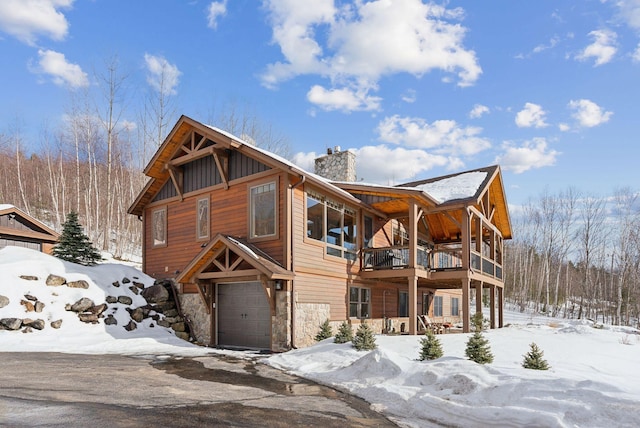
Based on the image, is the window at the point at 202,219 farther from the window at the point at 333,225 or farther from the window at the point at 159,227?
the window at the point at 333,225

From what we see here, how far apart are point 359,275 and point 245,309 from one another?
4.54 metres

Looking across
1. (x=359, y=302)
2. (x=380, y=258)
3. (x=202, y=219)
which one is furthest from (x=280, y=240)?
(x=359, y=302)

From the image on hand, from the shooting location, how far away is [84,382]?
25.4 feet

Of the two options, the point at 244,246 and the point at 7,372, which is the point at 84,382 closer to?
the point at 7,372

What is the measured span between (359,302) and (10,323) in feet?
36.5

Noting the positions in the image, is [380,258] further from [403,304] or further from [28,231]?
[28,231]

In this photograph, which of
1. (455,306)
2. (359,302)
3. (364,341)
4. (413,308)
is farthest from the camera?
(455,306)

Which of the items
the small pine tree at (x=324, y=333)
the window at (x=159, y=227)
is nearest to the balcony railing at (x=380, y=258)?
the small pine tree at (x=324, y=333)

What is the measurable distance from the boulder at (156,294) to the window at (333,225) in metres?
Result: 5.91

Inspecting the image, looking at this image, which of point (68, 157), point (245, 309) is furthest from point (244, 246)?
point (68, 157)

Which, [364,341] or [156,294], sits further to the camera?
[156,294]

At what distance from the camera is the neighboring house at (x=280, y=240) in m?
13.6

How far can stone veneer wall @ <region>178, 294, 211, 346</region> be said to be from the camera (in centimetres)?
1514

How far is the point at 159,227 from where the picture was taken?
58.9 feet
